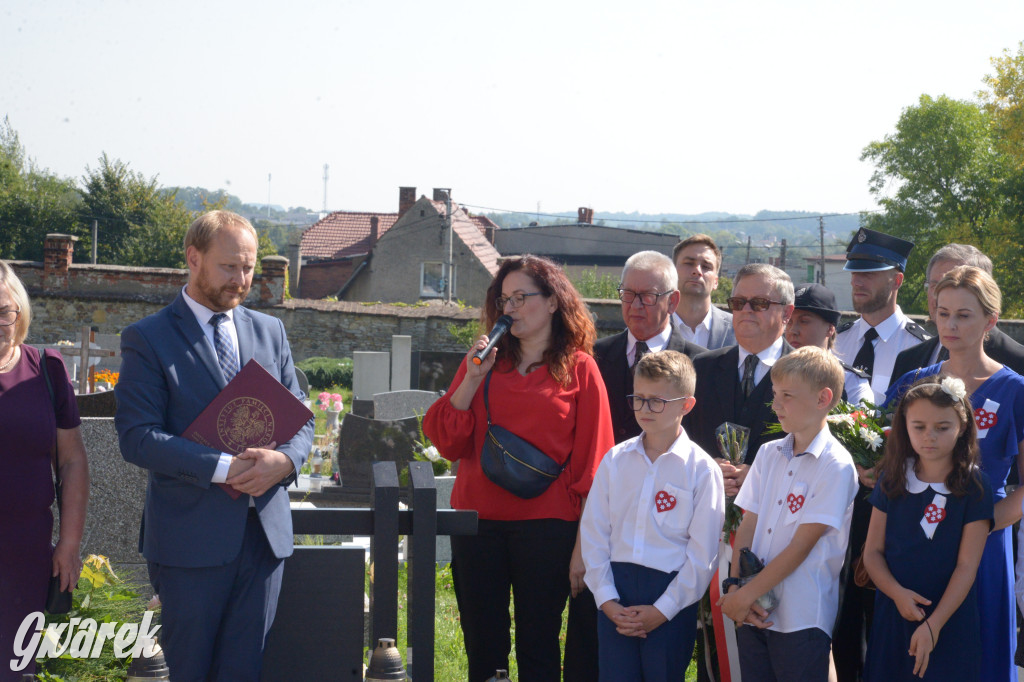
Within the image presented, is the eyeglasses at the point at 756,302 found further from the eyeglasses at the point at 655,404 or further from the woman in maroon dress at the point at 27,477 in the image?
the woman in maroon dress at the point at 27,477

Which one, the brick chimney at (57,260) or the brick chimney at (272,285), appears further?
the brick chimney at (272,285)

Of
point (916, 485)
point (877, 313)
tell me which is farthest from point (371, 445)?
point (916, 485)

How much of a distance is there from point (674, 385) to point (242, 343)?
4.79 ft

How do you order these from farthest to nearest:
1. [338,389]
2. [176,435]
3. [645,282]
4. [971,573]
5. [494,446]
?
1. [338,389]
2. [645,282]
3. [494,446]
4. [971,573]
5. [176,435]

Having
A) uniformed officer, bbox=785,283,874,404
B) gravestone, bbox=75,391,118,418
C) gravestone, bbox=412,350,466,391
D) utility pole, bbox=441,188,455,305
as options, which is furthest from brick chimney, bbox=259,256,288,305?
uniformed officer, bbox=785,283,874,404

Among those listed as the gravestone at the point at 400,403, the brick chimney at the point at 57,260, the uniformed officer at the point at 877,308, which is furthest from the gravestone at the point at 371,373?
the brick chimney at the point at 57,260

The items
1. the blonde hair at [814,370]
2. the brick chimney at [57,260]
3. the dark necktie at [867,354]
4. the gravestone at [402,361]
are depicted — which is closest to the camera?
the blonde hair at [814,370]

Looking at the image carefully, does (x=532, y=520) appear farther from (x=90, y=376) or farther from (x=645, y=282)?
(x=90, y=376)

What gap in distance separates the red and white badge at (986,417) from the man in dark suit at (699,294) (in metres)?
1.93

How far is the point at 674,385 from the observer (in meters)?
3.21

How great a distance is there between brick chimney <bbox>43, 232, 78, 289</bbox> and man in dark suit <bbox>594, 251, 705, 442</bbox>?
19444 mm

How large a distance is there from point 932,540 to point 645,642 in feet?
3.36

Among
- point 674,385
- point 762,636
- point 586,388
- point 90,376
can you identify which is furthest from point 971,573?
point 90,376

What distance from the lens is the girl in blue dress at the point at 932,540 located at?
10.1 ft
